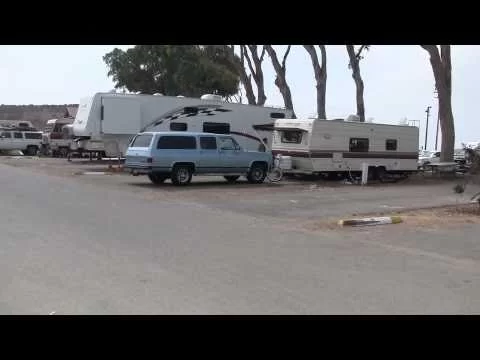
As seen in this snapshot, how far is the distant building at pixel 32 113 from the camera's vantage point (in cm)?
7566

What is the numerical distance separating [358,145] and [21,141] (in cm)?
2834

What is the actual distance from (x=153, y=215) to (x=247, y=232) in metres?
2.88

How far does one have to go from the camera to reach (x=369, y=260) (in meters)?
9.46

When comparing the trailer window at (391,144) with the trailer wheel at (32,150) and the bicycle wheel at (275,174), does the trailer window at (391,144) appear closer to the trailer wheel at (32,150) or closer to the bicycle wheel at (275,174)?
the bicycle wheel at (275,174)

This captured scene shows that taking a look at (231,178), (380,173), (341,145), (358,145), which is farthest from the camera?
(380,173)

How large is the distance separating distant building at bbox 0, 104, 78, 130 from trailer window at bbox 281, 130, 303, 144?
52598 millimetres

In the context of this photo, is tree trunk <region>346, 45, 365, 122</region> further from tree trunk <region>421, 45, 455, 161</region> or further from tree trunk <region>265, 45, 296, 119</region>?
tree trunk <region>421, 45, 455, 161</region>

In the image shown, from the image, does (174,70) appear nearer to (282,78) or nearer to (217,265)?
(282,78)

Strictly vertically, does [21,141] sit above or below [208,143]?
below

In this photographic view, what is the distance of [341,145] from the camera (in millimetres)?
25719

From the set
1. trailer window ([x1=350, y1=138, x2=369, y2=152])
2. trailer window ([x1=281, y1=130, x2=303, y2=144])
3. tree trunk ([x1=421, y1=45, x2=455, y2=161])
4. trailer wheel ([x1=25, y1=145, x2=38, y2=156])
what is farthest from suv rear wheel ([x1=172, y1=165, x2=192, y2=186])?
trailer wheel ([x1=25, y1=145, x2=38, y2=156])

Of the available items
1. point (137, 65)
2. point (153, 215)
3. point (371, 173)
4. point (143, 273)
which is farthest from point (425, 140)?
point (143, 273)

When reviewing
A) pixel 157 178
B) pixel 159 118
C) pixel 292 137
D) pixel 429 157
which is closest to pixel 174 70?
pixel 429 157

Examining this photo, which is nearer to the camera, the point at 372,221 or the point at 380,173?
the point at 372,221
